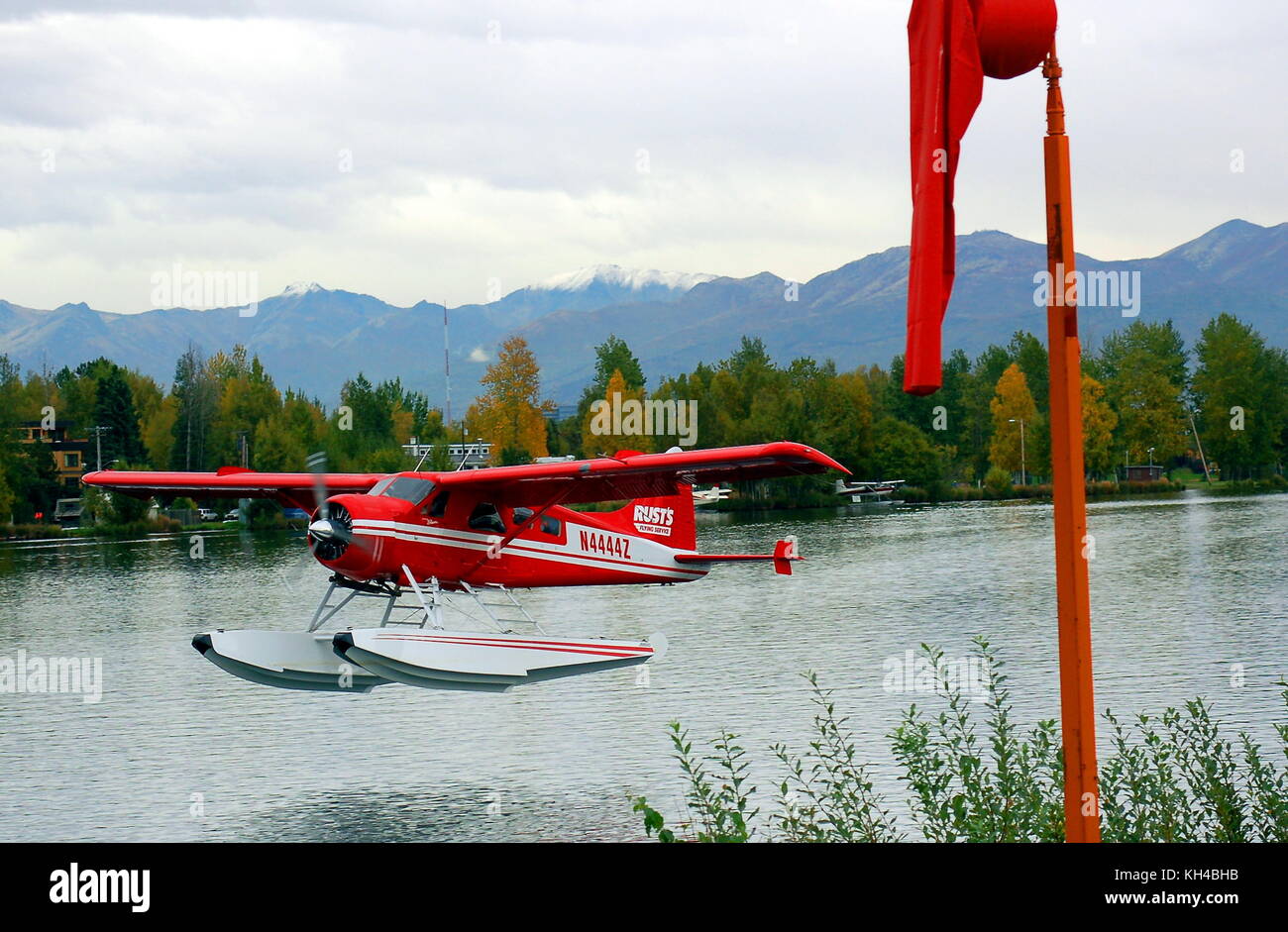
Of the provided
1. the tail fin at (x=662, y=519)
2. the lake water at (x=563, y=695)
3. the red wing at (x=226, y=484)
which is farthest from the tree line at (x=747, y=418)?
the red wing at (x=226, y=484)

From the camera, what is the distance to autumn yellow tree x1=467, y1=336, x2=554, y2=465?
82.4 metres

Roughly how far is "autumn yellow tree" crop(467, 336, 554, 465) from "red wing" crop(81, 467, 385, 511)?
59.3 m

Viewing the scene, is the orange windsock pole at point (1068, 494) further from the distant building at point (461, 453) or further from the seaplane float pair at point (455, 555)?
the distant building at point (461, 453)

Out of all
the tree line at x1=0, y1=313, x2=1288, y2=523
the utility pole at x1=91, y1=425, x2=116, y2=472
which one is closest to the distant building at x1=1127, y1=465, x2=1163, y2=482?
the tree line at x1=0, y1=313, x2=1288, y2=523

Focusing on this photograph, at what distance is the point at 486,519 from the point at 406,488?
1484mm

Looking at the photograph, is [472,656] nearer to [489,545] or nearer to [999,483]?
[489,545]

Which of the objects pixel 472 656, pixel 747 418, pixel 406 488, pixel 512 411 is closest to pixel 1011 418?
pixel 747 418

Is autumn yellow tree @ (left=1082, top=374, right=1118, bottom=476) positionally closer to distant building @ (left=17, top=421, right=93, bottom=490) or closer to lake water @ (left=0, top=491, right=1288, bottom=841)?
lake water @ (left=0, top=491, right=1288, bottom=841)

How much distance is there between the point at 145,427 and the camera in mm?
94500

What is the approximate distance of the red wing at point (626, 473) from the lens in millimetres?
14055

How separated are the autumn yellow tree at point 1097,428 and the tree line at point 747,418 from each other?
0.19 m

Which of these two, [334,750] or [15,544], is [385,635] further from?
[15,544]

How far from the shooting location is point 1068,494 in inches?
173
